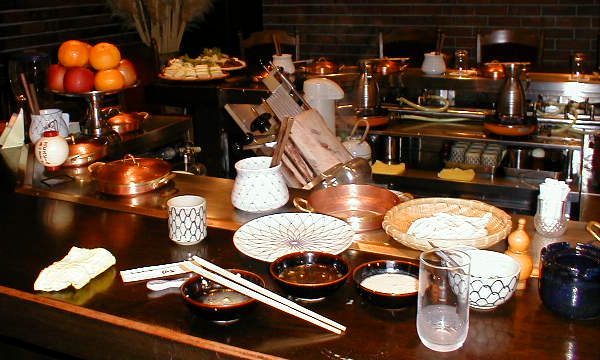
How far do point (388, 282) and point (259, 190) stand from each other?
1.81ft

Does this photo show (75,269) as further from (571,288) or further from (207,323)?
(571,288)

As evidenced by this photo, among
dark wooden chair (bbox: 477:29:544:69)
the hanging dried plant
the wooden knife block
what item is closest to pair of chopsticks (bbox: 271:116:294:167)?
the wooden knife block

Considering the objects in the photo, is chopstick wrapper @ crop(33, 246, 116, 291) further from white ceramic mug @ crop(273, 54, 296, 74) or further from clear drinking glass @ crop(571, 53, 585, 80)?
clear drinking glass @ crop(571, 53, 585, 80)

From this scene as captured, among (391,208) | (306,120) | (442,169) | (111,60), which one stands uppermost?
(111,60)

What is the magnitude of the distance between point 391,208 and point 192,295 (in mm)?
633

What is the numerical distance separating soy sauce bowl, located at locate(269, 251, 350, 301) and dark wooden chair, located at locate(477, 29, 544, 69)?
356 cm

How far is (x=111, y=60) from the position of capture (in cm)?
261

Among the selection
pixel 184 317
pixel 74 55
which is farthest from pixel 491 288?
pixel 74 55

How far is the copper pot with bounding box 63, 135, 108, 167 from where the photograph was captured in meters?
2.38

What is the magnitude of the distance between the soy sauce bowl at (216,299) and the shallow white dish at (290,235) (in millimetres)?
138

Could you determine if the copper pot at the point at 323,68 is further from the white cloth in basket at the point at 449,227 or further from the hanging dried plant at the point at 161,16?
the white cloth in basket at the point at 449,227

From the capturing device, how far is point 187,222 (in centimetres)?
169

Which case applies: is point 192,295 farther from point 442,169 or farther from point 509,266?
point 442,169

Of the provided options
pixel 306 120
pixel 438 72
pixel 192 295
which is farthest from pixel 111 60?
pixel 438 72
